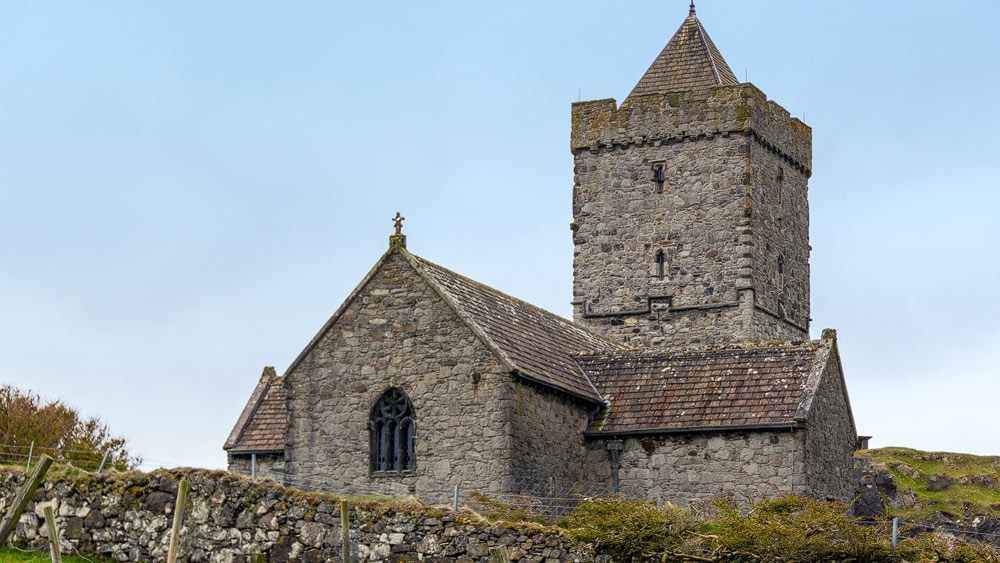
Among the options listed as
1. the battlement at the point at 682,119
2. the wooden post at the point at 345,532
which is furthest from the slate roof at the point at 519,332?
the battlement at the point at 682,119

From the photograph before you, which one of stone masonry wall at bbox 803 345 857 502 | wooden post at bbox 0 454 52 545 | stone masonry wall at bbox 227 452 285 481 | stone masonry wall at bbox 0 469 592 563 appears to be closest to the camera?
wooden post at bbox 0 454 52 545

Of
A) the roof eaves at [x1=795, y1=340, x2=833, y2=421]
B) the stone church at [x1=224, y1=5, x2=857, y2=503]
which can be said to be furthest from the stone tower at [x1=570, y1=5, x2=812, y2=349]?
the roof eaves at [x1=795, y1=340, x2=833, y2=421]

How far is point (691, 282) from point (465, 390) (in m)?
15.5

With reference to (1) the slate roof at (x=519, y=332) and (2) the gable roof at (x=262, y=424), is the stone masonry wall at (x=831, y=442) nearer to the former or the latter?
(1) the slate roof at (x=519, y=332)

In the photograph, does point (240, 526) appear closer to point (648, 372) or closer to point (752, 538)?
point (752, 538)

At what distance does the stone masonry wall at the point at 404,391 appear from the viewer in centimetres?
3164

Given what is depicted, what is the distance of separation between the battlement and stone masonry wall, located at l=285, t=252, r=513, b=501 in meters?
15.6

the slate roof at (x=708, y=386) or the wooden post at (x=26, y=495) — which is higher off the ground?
the slate roof at (x=708, y=386)

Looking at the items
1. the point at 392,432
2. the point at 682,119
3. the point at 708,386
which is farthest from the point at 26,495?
the point at 682,119

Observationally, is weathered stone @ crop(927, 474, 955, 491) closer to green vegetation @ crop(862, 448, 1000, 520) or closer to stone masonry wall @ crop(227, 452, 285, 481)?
green vegetation @ crop(862, 448, 1000, 520)

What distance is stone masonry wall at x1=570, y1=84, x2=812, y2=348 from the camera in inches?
1806

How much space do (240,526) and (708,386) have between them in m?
10.6

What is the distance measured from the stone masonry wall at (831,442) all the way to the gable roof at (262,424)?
1169cm

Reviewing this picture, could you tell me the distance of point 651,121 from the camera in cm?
4725
